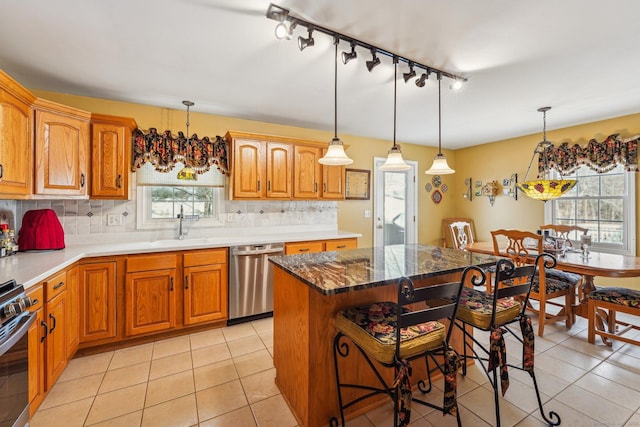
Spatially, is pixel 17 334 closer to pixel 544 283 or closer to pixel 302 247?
pixel 302 247

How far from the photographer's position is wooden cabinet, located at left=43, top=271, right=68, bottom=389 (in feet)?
6.19

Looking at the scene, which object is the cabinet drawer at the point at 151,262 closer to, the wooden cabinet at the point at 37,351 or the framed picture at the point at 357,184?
the wooden cabinet at the point at 37,351

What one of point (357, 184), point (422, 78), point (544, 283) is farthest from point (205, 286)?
point (544, 283)

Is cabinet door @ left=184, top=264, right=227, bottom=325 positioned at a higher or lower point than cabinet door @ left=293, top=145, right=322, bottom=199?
lower

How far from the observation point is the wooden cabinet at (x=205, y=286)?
282cm

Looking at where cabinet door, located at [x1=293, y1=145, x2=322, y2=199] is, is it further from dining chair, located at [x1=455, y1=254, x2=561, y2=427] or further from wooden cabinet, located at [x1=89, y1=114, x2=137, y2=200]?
dining chair, located at [x1=455, y1=254, x2=561, y2=427]

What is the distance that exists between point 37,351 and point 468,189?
5842mm

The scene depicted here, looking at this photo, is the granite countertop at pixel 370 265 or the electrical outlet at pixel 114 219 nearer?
the granite countertop at pixel 370 265

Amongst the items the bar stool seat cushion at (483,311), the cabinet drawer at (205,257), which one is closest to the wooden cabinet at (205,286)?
the cabinet drawer at (205,257)

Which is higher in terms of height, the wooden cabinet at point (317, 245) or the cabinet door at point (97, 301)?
the wooden cabinet at point (317, 245)

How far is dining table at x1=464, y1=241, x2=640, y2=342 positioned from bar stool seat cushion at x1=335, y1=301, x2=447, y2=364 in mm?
2009

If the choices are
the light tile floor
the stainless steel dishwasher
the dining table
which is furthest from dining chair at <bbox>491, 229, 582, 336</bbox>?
the stainless steel dishwasher

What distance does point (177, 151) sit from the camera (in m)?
3.16

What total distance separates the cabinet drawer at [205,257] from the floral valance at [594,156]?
4489 mm
